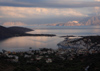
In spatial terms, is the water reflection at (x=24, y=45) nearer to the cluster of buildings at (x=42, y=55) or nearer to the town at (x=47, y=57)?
the cluster of buildings at (x=42, y=55)

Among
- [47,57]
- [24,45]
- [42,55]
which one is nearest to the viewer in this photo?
[47,57]

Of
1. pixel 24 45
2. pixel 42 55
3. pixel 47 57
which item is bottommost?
pixel 47 57

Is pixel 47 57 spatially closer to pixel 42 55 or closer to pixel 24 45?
pixel 42 55

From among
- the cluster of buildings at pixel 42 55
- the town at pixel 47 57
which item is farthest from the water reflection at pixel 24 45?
the town at pixel 47 57

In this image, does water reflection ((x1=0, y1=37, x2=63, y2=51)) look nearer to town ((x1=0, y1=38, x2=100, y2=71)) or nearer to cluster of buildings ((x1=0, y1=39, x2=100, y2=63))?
cluster of buildings ((x1=0, y1=39, x2=100, y2=63))

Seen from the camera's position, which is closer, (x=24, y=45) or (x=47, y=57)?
(x=47, y=57)

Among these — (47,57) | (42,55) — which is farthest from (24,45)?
(47,57)

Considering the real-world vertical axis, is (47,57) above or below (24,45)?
below

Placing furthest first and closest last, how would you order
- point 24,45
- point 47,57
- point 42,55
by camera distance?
point 24,45, point 42,55, point 47,57

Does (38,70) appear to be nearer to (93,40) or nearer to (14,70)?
(14,70)

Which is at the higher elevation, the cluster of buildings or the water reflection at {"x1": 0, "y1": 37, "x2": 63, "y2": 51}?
the water reflection at {"x1": 0, "y1": 37, "x2": 63, "y2": 51}

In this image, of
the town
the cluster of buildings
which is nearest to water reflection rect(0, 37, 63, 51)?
the cluster of buildings
